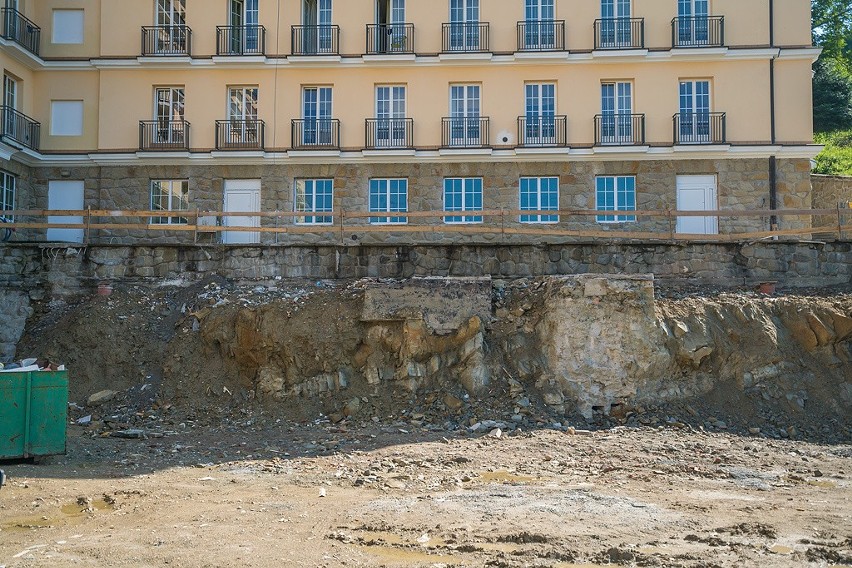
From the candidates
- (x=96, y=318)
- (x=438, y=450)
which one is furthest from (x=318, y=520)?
(x=96, y=318)

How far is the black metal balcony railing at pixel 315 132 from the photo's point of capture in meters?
27.2

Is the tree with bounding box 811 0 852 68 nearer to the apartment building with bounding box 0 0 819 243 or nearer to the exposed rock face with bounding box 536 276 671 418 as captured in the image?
the apartment building with bounding box 0 0 819 243

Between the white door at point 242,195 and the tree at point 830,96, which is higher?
the tree at point 830,96

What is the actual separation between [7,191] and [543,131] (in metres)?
17.2

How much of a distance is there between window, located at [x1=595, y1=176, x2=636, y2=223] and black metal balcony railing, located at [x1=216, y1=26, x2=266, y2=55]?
1196cm

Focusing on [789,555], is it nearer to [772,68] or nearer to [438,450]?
[438,450]

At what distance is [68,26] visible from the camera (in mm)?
27656

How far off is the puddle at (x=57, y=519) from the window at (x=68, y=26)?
69.3ft

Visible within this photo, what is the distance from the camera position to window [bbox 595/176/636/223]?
2626cm

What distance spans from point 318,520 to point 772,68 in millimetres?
22722

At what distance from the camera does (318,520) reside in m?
10.2

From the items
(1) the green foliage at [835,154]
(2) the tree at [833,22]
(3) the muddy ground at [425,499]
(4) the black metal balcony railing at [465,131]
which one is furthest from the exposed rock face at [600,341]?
(2) the tree at [833,22]

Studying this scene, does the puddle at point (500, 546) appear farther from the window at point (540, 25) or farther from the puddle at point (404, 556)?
the window at point (540, 25)

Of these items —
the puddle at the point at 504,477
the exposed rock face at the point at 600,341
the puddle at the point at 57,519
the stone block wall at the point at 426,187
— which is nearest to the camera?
the puddle at the point at 57,519
